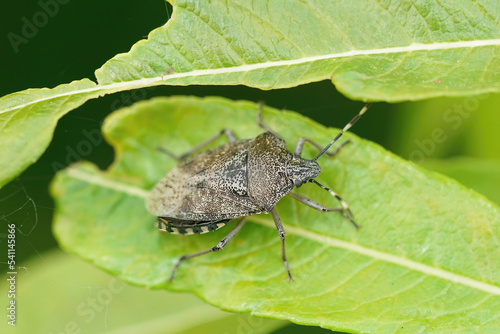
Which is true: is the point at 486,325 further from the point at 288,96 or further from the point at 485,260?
the point at 288,96

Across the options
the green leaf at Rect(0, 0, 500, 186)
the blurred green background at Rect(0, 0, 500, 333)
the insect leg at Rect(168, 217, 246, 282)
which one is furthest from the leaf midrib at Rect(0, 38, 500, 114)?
the insect leg at Rect(168, 217, 246, 282)

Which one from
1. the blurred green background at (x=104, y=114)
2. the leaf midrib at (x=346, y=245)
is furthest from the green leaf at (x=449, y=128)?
the leaf midrib at (x=346, y=245)

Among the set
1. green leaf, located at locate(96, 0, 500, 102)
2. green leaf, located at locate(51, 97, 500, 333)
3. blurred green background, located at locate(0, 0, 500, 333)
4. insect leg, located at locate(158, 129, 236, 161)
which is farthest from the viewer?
insect leg, located at locate(158, 129, 236, 161)

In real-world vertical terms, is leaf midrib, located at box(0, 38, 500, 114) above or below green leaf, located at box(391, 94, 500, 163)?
above

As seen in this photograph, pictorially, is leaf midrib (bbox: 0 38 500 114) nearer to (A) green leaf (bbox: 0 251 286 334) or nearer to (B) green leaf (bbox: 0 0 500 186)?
(B) green leaf (bbox: 0 0 500 186)

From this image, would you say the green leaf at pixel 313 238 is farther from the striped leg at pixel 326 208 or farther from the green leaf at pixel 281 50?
the green leaf at pixel 281 50

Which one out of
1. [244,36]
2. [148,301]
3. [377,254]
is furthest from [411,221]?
[148,301]
